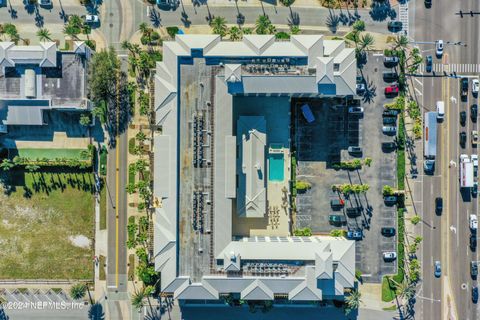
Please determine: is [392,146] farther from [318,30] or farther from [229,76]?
[229,76]

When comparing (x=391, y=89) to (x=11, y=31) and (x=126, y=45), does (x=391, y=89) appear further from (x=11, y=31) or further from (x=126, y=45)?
(x=11, y=31)

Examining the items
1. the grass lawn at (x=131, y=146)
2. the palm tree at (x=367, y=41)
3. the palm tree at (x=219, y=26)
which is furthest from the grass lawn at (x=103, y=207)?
the palm tree at (x=367, y=41)

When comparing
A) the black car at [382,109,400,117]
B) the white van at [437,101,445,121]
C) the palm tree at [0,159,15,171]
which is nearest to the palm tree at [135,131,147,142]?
the palm tree at [0,159,15,171]

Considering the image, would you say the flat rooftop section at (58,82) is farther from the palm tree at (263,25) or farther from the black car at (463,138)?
the black car at (463,138)

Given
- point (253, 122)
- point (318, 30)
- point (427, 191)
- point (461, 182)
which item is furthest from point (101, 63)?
point (461, 182)

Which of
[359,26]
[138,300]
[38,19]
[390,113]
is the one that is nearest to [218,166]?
[138,300]

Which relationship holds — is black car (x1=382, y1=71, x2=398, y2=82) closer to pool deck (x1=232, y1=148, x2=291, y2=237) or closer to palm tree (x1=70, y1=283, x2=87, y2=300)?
pool deck (x1=232, y1=148, x2=291, y2=237)
